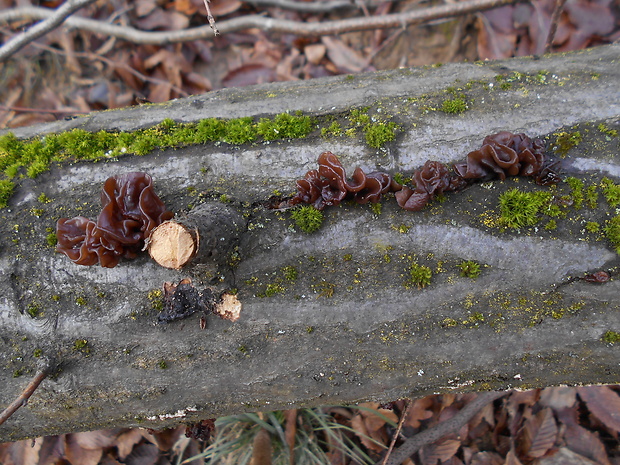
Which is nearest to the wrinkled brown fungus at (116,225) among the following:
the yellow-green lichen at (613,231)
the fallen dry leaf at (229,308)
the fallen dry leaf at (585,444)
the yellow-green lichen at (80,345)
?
the yellow-green lichen at (80,345)

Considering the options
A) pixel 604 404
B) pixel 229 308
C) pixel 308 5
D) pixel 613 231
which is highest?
pixel 308 5

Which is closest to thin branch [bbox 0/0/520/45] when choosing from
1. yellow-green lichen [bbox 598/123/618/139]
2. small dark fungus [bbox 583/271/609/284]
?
yellow-green lichen [bbox 598/123/618/139]

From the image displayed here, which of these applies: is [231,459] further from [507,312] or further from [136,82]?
[136,82]

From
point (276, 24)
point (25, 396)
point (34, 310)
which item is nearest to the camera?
point (25, 396)

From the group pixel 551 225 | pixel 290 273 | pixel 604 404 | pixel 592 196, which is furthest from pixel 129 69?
pixel 604 404

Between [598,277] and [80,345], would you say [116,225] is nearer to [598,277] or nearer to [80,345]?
[80,345]

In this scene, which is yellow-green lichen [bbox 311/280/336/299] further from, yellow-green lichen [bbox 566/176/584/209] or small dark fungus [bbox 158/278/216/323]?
yellow-green lichen [bbox 566/176/584/209]

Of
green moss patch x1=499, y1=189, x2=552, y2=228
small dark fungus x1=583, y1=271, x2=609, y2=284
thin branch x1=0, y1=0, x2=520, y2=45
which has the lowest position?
small dark fungus x1=583, y1=271, x2=609, y2=284
